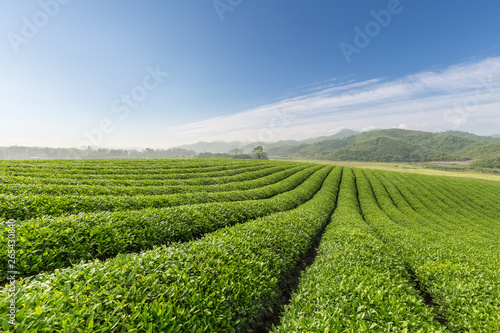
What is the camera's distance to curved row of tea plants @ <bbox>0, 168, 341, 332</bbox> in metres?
3.27

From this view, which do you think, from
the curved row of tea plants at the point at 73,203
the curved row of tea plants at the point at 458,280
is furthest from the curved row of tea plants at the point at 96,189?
the curved row of tea plants at the point at 458,280

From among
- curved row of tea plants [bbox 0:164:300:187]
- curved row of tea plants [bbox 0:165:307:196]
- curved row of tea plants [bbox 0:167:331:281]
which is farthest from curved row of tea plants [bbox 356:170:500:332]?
curved row of tea plants [bbox 0:164:300:187]

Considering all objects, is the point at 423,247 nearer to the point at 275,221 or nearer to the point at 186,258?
the point at 275,221

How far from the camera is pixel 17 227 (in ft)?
21.3

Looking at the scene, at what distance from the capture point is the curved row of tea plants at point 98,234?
5.80 m

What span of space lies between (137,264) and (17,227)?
5230mm

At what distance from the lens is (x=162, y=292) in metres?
4.33

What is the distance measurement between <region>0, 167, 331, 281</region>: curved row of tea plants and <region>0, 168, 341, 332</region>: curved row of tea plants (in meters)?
1.33

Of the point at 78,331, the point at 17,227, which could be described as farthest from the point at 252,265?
the point at 17,227

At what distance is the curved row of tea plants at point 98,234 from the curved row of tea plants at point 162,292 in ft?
4.36

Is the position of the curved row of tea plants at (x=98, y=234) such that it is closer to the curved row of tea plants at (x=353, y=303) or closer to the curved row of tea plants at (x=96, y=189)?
the curved row of tea plants at (x=353, y=303)

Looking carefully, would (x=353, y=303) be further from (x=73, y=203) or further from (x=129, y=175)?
(x=129, y=175)

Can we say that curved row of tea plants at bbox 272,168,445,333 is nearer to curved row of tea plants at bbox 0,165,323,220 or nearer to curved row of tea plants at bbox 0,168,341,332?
curved row of tea plants at bbox 0,168,341,332

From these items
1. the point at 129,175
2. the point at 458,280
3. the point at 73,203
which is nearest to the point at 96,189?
the point at 73,203
